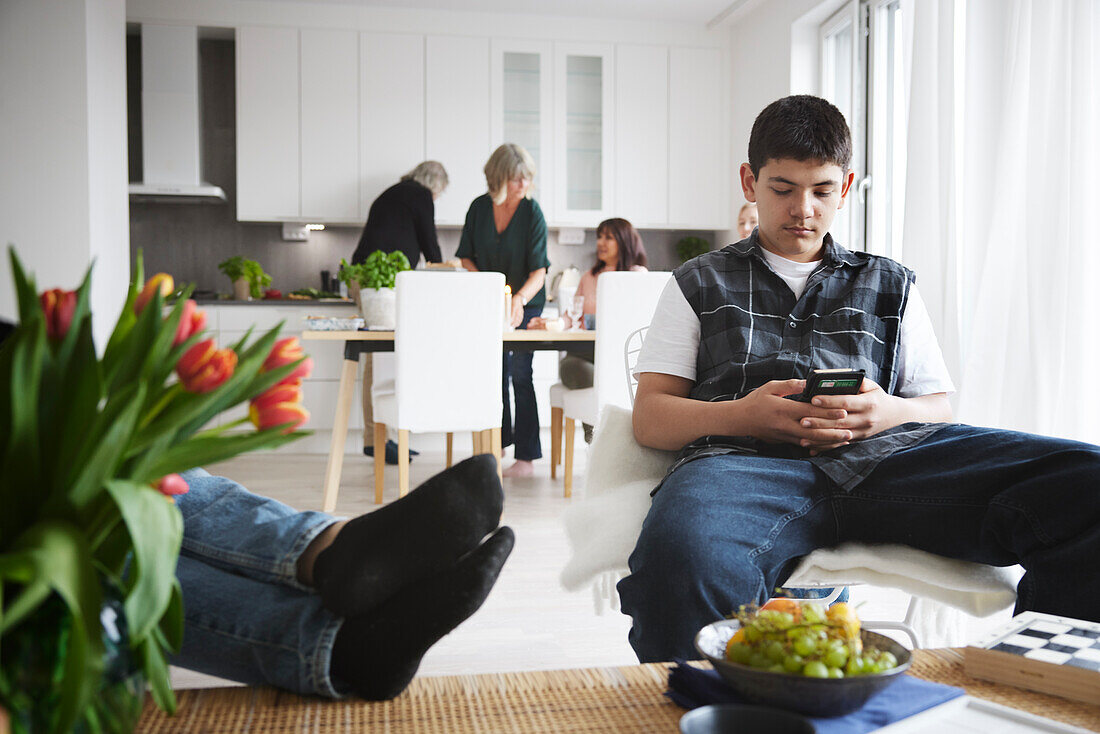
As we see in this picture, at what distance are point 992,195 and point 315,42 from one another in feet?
13.0

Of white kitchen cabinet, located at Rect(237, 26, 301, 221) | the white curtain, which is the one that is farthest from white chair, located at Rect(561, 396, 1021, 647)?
white kitchen cabinet, located at Rect(237, 26, 301, 221)

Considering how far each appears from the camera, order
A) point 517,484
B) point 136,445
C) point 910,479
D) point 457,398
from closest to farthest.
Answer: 1. point 136,445
2. point 910,479
3. point 457,398
4. point 517,484

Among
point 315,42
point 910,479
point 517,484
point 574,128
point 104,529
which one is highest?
point 315,42

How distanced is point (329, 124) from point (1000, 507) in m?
4.82

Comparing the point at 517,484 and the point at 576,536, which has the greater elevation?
the point at 576,536

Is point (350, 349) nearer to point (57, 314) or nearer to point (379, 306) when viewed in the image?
point (379, 306)

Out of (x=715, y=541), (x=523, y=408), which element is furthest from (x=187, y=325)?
(x=523, y=408)

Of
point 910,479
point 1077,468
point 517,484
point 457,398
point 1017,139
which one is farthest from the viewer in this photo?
point 517,484

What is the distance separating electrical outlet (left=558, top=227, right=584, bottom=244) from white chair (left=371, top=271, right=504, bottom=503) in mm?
2760

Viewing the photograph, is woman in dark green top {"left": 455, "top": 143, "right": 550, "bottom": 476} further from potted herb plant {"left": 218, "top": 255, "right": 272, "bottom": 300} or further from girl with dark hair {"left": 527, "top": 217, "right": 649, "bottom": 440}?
potted herb plant {"left": 218, "top": 255, "right": 272, "bottom": 300}

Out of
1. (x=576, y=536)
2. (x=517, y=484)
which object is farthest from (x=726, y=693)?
(x=517, y=484)

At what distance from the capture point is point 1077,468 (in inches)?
47.4

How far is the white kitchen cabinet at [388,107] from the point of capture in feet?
17.6

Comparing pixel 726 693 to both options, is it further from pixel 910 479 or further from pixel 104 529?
pixel 910 479
